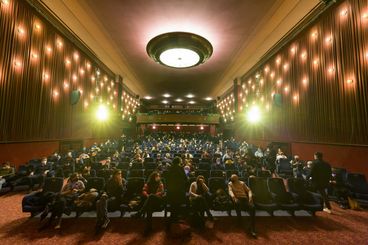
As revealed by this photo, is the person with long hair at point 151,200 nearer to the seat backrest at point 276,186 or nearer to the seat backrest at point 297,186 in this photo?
the seat backrest at point 276,186

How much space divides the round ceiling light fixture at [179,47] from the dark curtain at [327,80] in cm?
557

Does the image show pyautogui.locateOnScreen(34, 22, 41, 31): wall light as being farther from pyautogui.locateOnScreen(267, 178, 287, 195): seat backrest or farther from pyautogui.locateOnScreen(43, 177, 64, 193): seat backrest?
pyautogui.locateOnScreen(267, 178, 287, 195): seat backrest

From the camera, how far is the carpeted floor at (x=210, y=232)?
148 inches

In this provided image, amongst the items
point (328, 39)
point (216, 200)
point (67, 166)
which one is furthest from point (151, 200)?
A: point (328, 39)

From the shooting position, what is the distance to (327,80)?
8680mm

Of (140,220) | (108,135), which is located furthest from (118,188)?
(108,135)

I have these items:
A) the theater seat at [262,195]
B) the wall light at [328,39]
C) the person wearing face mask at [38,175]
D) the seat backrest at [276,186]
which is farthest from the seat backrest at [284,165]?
the person wearing face mask at [38,175]

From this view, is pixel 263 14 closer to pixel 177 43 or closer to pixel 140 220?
pixel 177 43

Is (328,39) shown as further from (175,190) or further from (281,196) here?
(175,190)

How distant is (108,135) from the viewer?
19891mm

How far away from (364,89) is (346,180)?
3.44 metres

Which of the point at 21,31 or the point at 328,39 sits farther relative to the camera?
the point at 328,39

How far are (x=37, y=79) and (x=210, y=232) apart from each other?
434 inches

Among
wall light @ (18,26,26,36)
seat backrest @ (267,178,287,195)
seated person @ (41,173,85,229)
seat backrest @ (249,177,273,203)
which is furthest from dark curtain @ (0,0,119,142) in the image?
seat backrest @ (267,178,287,195)
